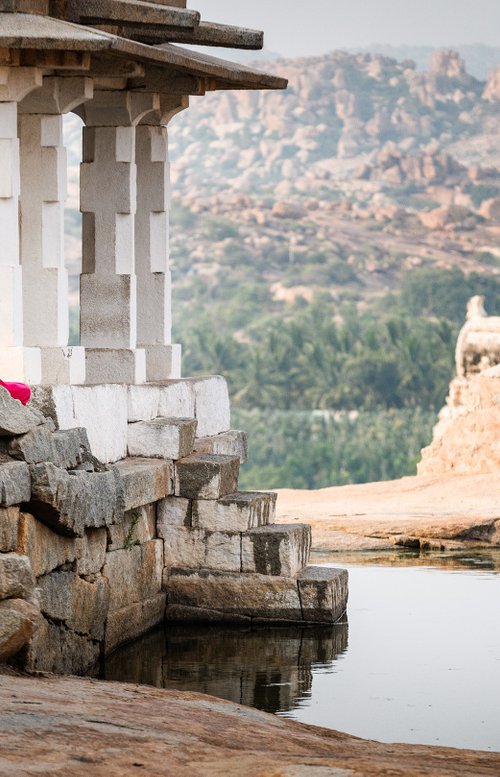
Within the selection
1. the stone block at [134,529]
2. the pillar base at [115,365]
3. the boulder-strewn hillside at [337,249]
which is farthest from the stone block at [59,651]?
the boulder-strewn hillside at [337,249]

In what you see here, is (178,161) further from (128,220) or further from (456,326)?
(128,220)

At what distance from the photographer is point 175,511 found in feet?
27.0

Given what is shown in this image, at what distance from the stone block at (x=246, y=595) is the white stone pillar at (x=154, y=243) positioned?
74.6 inches

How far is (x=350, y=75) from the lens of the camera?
3073 inches

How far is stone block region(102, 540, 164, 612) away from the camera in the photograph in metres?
7.39

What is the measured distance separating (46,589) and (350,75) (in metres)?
74.1

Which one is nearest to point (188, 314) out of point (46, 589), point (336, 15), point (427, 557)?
point (336, 15)

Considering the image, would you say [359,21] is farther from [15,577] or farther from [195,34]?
[15,577]

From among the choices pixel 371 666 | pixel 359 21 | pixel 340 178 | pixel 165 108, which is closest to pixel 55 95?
pixel 165 108

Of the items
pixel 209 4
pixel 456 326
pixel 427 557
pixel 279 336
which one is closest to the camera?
pixel 427 557

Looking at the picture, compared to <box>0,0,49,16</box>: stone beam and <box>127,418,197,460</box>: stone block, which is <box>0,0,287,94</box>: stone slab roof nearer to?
<box>0,0,49,16</box>: stone beam

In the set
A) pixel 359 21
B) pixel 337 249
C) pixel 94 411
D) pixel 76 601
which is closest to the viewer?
pixel 76 601

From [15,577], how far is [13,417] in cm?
71

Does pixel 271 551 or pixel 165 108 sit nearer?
pixel 271 551
